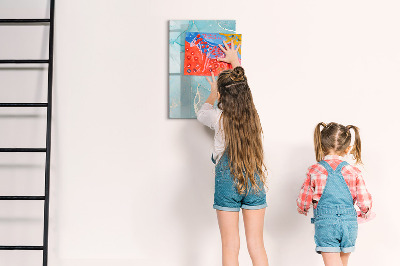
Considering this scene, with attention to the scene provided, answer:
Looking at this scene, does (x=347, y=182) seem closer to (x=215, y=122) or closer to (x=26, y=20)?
(x=215, y=122)

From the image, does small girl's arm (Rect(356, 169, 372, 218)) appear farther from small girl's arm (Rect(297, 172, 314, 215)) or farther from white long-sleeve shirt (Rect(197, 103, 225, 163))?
white long-sleeve shirt (Rect(197, 103, 225, 163))

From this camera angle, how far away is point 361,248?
3.02 m

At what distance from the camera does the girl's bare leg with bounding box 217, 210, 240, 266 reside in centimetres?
257

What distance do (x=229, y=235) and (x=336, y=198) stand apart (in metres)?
0.59

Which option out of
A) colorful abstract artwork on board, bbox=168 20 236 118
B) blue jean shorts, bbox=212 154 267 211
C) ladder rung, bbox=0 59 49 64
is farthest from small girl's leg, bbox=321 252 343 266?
ladder rung, bbox=0 59 49 64

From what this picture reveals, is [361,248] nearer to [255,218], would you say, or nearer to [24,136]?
[255,218]

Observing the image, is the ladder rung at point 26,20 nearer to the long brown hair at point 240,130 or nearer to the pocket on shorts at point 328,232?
the long brown hair at point 240,130

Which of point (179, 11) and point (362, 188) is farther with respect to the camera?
point (179, 11)

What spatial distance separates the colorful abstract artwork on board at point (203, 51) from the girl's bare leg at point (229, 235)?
902 millimetres

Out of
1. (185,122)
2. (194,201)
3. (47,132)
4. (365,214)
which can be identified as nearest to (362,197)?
(365,214)

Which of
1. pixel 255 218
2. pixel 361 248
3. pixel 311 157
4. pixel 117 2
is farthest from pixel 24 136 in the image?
pixel 361 248

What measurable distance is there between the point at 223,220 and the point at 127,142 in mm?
836

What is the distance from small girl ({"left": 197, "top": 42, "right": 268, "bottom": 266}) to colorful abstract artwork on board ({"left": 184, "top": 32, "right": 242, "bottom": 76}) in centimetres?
39

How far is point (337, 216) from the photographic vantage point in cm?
247
